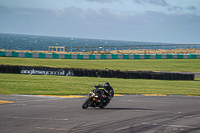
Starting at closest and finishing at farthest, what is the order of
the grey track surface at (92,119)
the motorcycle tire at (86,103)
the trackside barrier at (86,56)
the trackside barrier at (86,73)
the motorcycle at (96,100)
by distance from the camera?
the grey track surface at (92,119) → the motorcycle at (96,100) → the motorcycle tire at (86,103) → the trackside barrier at (86,73) → the trackside barrier at (86,56)

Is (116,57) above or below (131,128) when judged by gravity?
above

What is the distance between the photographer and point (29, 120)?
862 cm

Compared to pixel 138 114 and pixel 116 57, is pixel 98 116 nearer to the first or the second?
pixel 138 114

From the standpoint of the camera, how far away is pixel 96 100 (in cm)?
1102

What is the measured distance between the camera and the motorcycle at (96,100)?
10.9 meters

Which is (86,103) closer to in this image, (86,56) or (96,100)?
(96,100)

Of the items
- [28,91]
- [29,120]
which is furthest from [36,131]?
[28,91]

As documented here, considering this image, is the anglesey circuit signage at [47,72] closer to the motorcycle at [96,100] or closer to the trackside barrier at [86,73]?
the trackside barrier at [86,73]

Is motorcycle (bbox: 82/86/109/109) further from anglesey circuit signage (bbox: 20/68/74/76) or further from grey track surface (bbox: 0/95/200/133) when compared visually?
anglesey circuit signage (bbox: 20/68/74/76)

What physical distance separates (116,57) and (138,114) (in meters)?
36.5

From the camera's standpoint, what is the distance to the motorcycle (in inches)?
430

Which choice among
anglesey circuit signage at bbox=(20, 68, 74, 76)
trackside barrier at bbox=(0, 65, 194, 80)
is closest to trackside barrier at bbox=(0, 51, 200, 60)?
trackside barrier at bbox=(0, 65, 194, 80)

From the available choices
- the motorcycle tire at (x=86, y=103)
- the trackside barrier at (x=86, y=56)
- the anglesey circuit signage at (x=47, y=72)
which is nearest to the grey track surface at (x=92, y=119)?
the motorcycle tire at (x=86, y=103)

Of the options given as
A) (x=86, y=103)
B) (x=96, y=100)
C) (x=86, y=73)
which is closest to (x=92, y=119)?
(x=96, y=100)
